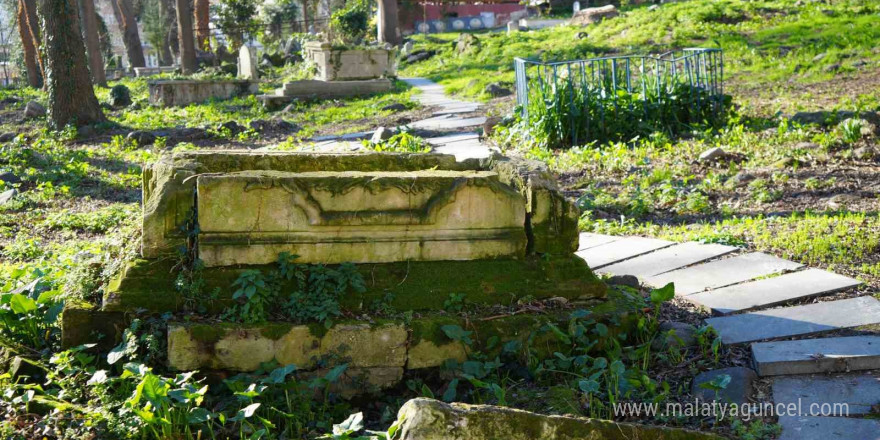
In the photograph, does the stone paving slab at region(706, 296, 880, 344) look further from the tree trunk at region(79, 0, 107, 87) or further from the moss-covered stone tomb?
the tree trunk at region(79, 0, 107, 87)

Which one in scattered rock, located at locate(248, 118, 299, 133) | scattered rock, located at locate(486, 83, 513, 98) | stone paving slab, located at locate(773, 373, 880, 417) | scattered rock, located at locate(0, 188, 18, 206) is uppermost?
scattered rock, located at locate(486, 83, 513, 98)

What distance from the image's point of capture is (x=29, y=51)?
85.8 feet

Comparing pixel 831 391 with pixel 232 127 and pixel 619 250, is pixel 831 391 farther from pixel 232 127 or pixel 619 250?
pixel 232 127

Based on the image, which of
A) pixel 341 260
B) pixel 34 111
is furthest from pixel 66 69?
pixel 341 260

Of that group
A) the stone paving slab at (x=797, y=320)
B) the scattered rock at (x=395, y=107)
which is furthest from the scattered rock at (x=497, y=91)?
the stone paving slab at (x=797, y=320)

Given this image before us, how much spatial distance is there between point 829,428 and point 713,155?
5802 millimetres

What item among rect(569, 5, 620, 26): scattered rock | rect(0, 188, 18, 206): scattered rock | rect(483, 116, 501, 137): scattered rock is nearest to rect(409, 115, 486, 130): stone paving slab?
rect(483, 116, 501, 137): scattered rock

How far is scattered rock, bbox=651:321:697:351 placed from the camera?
396 cm

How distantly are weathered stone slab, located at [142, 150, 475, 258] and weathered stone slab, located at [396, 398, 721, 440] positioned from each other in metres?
1.69

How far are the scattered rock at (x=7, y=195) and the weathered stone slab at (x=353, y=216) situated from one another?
212 inches

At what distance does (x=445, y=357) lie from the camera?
383cm

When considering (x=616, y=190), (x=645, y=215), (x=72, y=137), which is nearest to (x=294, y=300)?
(x=645, y=215)

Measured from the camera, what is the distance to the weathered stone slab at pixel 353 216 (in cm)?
377

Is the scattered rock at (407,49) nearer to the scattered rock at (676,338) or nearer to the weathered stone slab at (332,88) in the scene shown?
the weathered stone slab at (332,88)
